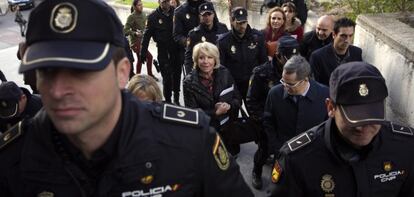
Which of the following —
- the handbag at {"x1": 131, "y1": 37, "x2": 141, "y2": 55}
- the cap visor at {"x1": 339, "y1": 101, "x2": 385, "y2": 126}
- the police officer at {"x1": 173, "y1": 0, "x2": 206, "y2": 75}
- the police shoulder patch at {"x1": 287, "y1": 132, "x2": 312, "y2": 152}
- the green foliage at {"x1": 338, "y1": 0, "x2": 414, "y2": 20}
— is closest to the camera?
the cap visor at {"x1": 339, "y1": 101, "x2": 385, "y2": 126}

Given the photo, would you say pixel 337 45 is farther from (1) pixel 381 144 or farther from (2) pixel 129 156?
(2) pixel 129 156

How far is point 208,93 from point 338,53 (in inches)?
56.9

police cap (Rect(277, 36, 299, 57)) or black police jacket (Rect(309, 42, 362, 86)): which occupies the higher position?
police cap (Rect(277, 36, 299, 57))

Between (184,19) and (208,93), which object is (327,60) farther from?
(184,19)

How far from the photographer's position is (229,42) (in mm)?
5227

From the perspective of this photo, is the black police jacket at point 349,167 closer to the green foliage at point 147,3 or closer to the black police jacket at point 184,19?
the black police jacket at point 184,19

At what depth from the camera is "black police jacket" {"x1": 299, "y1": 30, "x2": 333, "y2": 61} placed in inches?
205

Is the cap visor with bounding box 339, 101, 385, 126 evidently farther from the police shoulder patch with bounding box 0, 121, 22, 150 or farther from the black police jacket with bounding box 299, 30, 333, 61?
the black police jacket with bounding box 299, 30, 333, 61

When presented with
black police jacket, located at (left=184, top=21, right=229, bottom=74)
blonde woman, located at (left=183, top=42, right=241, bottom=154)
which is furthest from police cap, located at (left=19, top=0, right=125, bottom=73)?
black police jacket, located at (left=184, top=21, right=229, bottom=74)

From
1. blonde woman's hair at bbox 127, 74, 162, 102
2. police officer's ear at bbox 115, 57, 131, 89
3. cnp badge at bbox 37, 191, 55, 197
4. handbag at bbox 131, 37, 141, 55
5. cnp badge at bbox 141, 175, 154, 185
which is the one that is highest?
police officer's ear at bbox 115, 57, 131, 89

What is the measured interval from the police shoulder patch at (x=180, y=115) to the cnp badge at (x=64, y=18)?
1.75 ft

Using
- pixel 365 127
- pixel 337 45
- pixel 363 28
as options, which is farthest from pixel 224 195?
pixel 363 28

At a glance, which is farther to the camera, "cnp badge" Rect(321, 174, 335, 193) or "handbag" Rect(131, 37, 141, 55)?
"handbag" Rect(131, 37, 141, 55)

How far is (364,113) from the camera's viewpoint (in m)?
2.12
